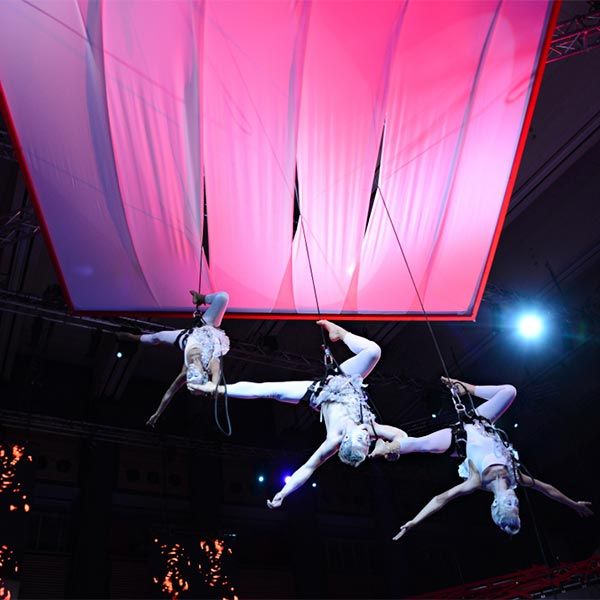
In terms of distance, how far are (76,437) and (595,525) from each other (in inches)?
349

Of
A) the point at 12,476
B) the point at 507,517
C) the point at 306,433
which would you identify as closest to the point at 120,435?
the point at 12,476

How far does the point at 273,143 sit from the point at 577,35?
275 centimetres

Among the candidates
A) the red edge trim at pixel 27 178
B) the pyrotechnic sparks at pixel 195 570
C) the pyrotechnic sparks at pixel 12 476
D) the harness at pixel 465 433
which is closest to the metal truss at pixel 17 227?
the red edge trim at pixel 27 178

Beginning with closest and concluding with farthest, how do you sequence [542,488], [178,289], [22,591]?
[542,488], [178,289], [22,591]

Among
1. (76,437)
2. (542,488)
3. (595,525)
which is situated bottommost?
(542,488)

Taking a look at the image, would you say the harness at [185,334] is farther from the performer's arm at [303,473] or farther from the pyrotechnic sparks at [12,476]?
the pyrotechnic sparks at [12,476]

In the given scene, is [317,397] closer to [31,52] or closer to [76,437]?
[31,52]

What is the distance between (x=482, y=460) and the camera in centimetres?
377

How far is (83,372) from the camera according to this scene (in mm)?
10734

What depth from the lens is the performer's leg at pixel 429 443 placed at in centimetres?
368

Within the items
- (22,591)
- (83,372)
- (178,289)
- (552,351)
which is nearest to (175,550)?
(22,591)

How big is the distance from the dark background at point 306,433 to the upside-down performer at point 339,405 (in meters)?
4.20

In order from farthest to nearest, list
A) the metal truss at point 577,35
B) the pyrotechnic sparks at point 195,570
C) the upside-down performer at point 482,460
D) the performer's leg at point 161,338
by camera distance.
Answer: the pyrotechnic sparks at point 195,570 < the metal truss at point 577,35 < the performer's leg at point 161,338 < the upside-down performer at point 482,460

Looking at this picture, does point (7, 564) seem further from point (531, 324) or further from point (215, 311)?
point (531, 324)
